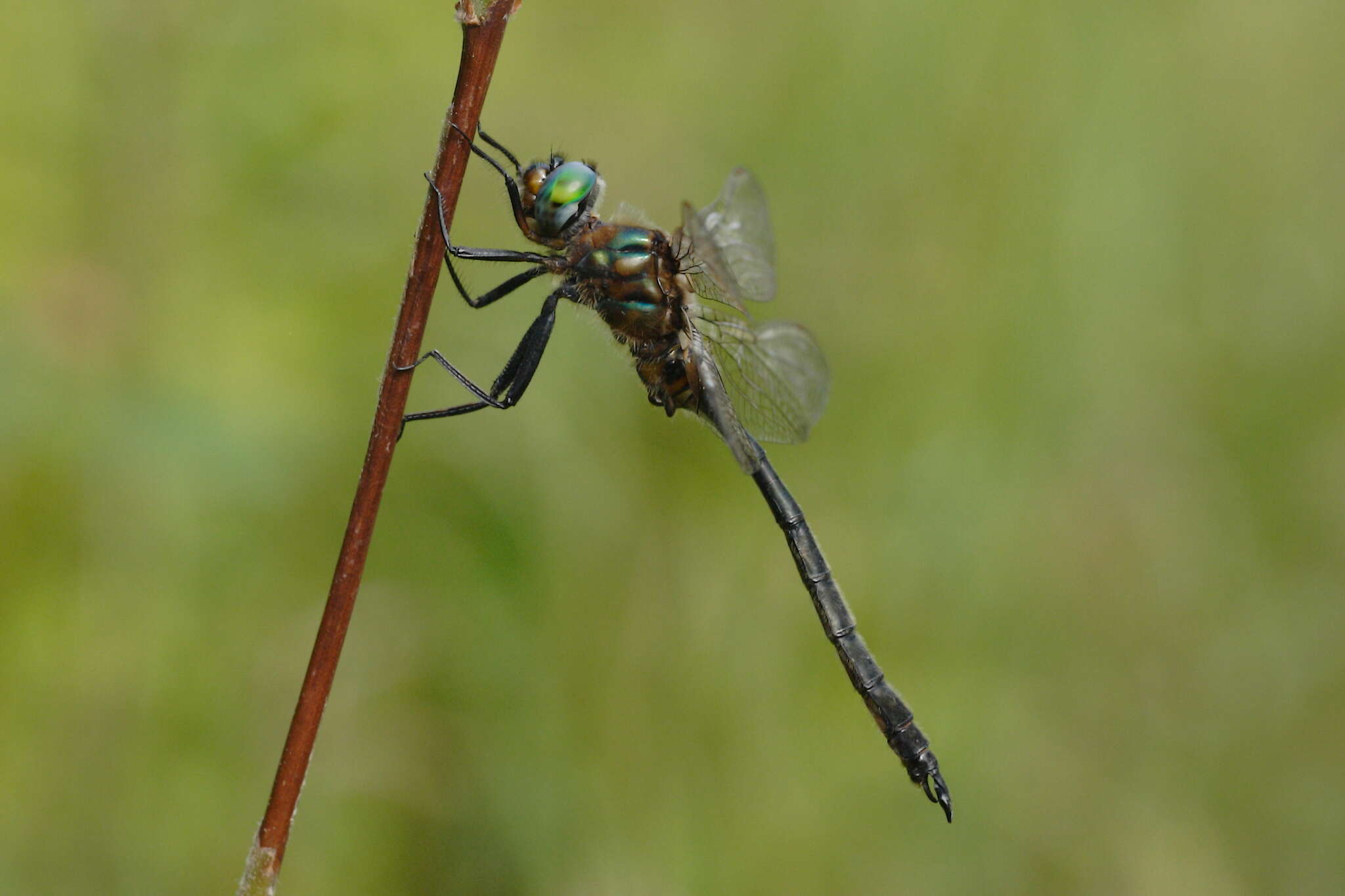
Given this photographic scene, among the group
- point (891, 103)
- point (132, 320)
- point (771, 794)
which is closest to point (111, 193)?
point (132, 320)

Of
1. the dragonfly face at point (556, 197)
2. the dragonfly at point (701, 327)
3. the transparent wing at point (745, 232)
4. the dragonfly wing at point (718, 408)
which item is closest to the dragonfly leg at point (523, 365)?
the dragonfly at point (701, 327)

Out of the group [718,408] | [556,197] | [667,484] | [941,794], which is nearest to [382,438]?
[556,197]

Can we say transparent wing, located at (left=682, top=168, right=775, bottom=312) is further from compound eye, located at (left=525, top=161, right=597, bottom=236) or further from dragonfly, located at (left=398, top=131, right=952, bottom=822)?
compound eye, located at (left=525, top=161, right=597, bottom=236)

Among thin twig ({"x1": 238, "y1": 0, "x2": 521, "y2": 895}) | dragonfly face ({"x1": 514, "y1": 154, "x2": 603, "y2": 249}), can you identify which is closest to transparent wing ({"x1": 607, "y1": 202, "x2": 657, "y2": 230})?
dragonfly face ({"x1": 514, "y1": 154, "x2": 603, "y2": 249})

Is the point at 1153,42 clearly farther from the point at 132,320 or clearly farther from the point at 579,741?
the point at 132,320

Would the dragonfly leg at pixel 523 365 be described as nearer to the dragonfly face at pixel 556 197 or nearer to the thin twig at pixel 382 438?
the dragonfly face at pixel 556 197

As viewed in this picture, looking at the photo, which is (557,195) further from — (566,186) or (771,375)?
(771,375)
